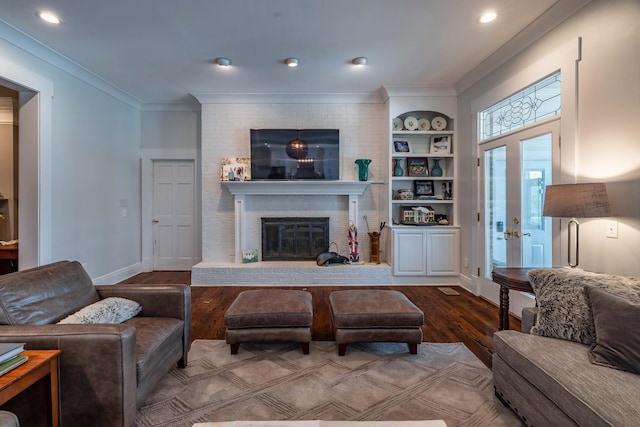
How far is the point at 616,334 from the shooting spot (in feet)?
4.66

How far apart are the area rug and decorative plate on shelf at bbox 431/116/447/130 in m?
3.29

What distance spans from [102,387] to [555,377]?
211 cm

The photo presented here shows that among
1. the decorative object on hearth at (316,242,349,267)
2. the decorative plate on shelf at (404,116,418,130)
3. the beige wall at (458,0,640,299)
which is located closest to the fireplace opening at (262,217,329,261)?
the decorative object on hearth at (316,242,349,267)

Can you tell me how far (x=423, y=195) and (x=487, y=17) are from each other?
7.98 feet

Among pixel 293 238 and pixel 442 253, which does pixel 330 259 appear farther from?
pixel 442 253

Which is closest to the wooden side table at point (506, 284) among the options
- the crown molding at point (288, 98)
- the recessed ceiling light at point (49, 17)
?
the crown molding at point (288, 98)

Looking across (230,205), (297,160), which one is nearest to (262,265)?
(230,205)

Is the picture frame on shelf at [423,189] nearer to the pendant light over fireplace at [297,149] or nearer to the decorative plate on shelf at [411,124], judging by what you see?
the decorative plate on shelf at [411,124]

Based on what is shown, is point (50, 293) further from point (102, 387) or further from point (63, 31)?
point (63, 31)

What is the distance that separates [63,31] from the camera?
116 inches

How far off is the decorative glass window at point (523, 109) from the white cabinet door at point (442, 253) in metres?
1.43

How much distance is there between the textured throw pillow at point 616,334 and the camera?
1.37 meters

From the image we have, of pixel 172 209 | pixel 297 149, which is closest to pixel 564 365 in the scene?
pixel 297 149

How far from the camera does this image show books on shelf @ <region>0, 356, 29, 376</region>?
120 centimetres
